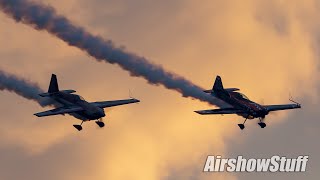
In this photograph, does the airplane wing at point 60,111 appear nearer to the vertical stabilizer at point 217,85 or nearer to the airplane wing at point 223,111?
the airplane wing at point 223,111

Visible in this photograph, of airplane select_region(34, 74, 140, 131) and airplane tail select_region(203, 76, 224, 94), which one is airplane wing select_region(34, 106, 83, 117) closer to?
airplane select_region(34, 74, 140, 131)

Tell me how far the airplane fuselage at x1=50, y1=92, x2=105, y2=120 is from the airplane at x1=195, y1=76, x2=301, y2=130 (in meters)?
15.0

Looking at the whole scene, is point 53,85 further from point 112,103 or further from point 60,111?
point 112,103

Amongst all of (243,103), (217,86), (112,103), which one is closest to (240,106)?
(243,103)

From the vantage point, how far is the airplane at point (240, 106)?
110m

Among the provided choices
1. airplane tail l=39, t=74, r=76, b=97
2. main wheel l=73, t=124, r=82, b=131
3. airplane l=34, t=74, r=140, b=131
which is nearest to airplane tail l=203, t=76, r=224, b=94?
airplane l=34, t=74, r=140, b=131

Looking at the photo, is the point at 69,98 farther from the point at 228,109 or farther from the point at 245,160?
the point at 245,160

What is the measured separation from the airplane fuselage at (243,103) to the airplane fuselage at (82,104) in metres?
17.9

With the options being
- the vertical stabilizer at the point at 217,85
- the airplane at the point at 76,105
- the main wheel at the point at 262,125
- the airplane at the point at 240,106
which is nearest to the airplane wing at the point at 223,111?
the airplane at the point at 240,106

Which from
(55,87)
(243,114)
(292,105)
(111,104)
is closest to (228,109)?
(243,114)

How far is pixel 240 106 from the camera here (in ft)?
370

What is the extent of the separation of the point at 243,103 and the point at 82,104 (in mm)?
22602

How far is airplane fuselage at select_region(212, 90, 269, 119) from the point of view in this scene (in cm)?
11025

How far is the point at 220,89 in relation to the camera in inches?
4557
